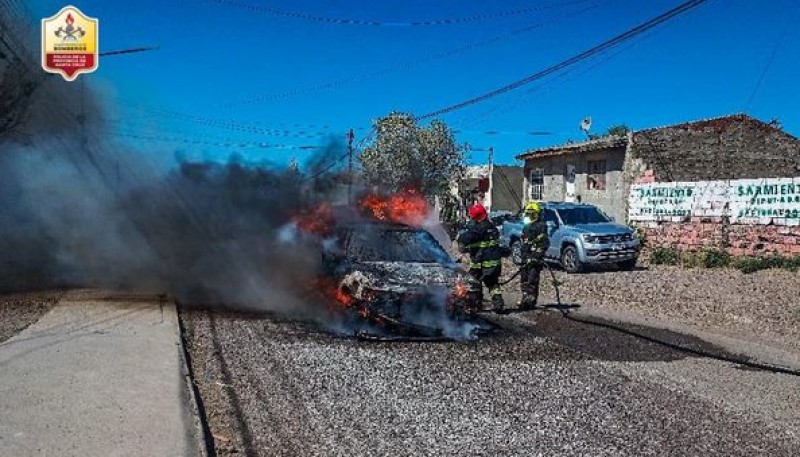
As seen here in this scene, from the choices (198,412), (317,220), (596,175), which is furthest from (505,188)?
(198,412)

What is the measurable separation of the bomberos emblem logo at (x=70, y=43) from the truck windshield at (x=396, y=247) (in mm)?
11837

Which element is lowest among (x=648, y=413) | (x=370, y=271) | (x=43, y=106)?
(x=648, y=413)

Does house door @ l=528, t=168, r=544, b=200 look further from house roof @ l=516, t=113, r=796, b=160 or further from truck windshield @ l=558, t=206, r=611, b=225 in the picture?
truck windshield @ l=558, t=206, r=611, b=225

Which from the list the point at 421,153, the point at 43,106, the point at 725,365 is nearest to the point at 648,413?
the point at 725,365

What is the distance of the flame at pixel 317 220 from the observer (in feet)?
38.1

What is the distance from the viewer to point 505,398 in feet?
19.4

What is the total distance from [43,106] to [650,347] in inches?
724

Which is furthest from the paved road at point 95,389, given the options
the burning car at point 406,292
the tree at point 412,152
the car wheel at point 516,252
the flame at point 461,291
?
the tree at point 412,152

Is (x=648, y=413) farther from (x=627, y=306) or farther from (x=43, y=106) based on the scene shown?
(x=43, y=106)

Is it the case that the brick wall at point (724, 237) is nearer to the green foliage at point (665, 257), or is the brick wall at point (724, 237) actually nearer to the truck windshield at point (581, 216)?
the green foliage at point (665, 257)

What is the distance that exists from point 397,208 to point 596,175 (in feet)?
57.6

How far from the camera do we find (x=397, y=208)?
1272 centimetres

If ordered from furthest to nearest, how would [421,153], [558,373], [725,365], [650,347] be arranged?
[421,153] < [650,347] < [725,365] < [558,373]

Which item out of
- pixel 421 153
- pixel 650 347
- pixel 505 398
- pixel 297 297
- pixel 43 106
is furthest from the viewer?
pixel 421 153
